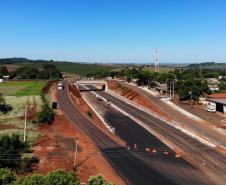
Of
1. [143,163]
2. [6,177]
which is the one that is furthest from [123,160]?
[6,177]

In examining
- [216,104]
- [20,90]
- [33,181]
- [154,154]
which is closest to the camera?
[33,181]

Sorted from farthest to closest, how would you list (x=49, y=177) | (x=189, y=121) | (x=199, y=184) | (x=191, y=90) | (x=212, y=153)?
(x=191, y=90), (x=189, y=121), (x=212, y=153), (x=199, y=184), (x=49, y=177)

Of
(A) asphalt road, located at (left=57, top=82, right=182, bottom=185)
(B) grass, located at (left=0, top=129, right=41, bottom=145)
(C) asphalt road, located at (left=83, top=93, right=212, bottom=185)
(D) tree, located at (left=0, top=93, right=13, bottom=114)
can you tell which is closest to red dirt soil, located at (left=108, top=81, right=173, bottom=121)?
(C) asphalt road, located at (left=83, top=93, right=212, bottom=185)

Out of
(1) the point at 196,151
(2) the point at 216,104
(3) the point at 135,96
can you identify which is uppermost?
(2) the point at 216,104

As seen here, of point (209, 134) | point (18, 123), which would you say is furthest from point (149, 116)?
point (18, 123)

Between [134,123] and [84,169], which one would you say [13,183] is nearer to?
→ [84,169]

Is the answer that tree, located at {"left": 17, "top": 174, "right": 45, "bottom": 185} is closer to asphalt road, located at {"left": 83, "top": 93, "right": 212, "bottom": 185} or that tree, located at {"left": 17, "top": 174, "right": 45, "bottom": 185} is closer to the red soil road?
the red soil road

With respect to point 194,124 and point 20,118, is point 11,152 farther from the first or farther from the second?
point 194,124
